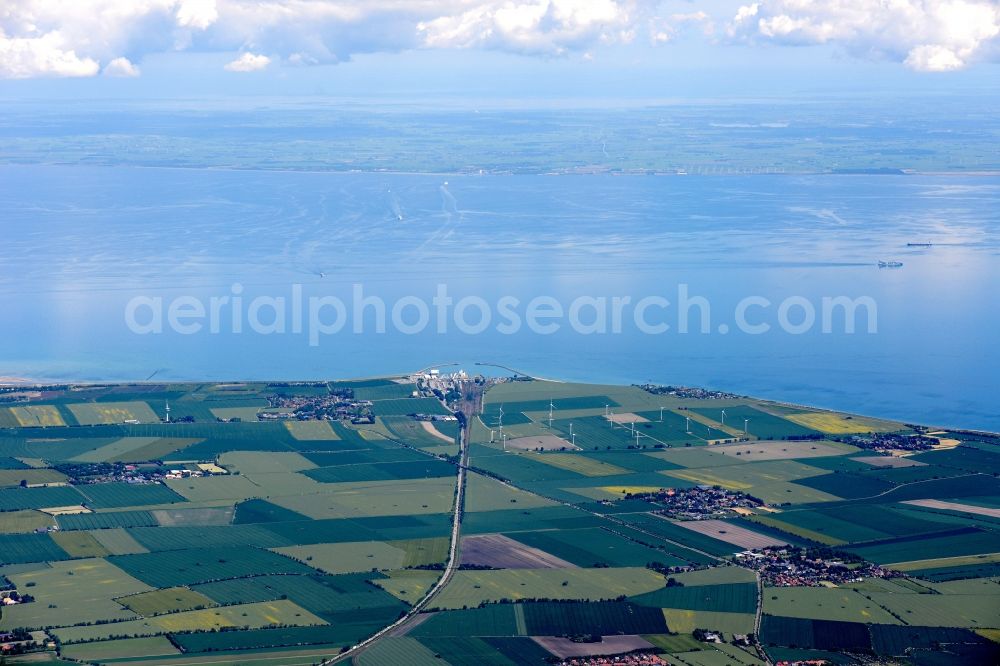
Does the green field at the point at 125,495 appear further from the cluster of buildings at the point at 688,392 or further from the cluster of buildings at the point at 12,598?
the cluster of buildings at the point at 688,392

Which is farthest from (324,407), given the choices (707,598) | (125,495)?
(707,598)

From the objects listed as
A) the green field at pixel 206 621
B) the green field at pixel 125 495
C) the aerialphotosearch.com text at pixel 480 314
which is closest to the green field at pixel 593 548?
the green field at pixel 206 621

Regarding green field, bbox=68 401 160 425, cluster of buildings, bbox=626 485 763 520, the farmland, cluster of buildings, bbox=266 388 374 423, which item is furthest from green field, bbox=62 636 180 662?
cluster of buildings, bbox=266 388 374 423

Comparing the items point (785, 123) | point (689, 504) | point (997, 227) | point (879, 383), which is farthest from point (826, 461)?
point (785, 123)

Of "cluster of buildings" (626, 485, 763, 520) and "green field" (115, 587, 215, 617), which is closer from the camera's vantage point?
"green field" (115, 587, 215, 617)

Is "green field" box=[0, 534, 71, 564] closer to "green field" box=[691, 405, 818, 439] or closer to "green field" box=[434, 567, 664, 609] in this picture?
"green field" box=[434, 567, 664, 609]

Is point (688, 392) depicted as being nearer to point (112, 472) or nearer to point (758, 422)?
point (758, 422)
